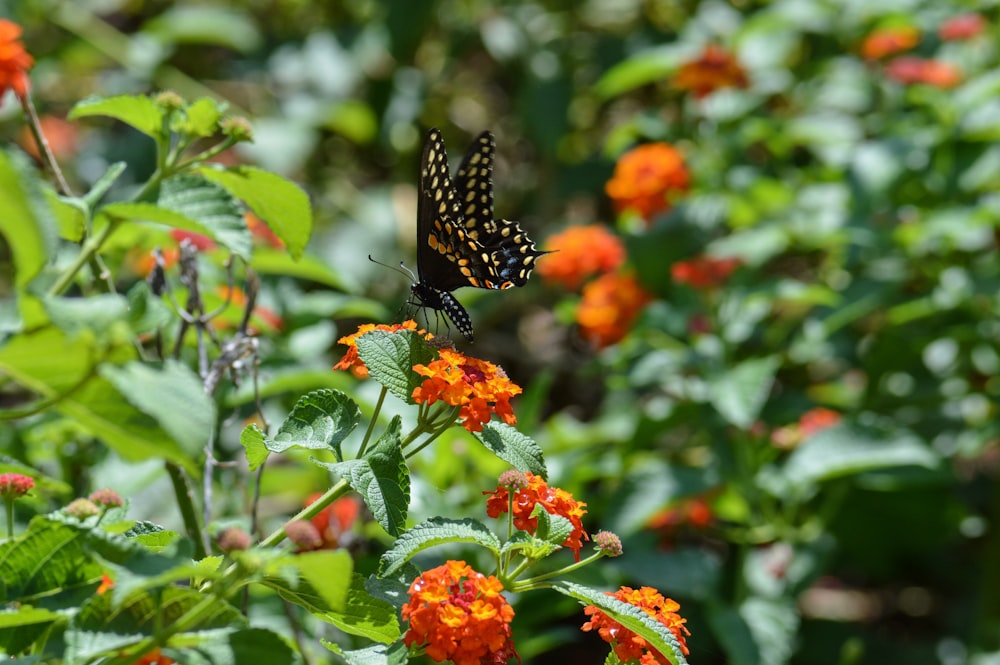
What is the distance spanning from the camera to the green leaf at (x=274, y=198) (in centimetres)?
145

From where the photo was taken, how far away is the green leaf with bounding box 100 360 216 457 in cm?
83

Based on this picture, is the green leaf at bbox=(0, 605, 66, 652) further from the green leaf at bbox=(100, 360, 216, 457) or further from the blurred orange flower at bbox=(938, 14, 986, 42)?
the blurred orange flower at bbox=(938, 14, 986, 42)

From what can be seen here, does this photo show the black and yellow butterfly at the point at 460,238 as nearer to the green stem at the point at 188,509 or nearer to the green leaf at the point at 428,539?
the green stem at the point at 188,509

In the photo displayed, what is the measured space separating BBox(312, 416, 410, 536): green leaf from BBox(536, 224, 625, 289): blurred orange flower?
186 cm

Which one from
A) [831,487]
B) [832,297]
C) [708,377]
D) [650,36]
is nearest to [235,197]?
[708,377]

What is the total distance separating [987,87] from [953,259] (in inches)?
18.5

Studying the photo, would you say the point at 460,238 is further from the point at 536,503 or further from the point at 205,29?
the point at 205,29

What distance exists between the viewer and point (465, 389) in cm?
115

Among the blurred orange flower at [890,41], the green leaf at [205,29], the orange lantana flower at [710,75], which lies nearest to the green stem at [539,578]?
the orange lantana flower at [710,75]

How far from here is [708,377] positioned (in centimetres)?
264

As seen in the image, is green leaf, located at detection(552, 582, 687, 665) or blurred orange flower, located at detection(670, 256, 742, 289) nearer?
green leaf, located at detection(552, 582, 687, 665)

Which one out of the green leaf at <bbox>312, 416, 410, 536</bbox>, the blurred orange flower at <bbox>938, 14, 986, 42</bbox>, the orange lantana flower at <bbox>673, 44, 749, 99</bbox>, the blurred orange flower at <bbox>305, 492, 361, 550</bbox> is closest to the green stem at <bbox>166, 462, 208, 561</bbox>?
the blurred orange flower at <bbox>305, 492, 361, 550</bbox>

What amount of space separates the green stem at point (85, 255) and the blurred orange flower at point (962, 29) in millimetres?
2653

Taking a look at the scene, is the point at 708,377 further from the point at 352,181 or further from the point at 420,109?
the point at 352,181
